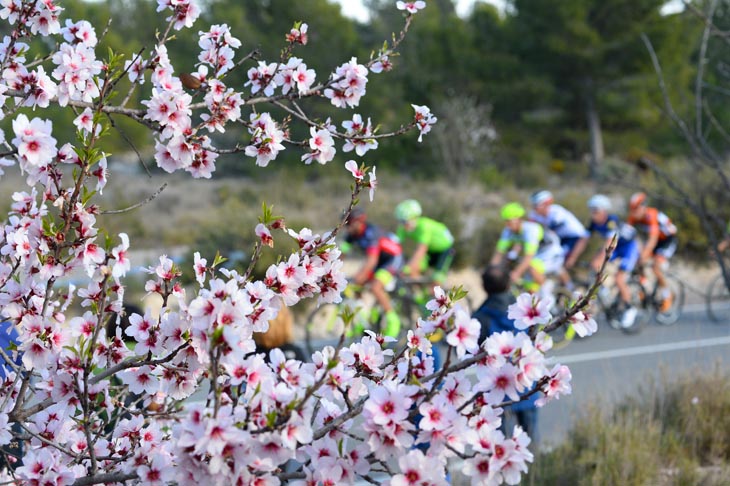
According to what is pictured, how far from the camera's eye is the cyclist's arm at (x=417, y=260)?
35.6 ft

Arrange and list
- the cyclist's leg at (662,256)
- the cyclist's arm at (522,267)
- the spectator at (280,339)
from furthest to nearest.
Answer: the cyclist's leg at (662,256) → the cyclist's arm at (522,267) → the spectator at (280,339)

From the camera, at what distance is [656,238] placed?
41.4 feet

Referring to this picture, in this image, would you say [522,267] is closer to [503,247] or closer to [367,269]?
[503,247]

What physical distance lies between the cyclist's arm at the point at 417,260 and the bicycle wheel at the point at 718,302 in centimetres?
436

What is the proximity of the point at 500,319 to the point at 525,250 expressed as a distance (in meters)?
5.12

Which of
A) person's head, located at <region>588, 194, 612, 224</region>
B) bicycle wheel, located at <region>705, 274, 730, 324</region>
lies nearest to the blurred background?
bicycle wheel, located at <region>705, 274, 730, 324</region>

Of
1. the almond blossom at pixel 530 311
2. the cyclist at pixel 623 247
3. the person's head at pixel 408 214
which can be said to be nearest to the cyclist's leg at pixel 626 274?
the cyclist at pixel 623 247

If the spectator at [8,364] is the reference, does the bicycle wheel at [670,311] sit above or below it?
above

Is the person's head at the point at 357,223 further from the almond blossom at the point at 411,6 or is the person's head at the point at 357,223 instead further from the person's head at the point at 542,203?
the almond blossom at the point at 411,6

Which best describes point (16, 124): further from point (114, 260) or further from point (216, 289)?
point (216, 289)

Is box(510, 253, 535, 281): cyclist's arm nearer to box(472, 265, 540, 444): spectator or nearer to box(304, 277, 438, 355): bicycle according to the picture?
box(304, 277, 438, 355): bicycle

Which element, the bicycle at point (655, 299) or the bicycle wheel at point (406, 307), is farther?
the bicycle at point (655, 299)

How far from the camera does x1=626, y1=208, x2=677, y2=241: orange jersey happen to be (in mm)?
12445

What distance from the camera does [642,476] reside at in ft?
15.6
